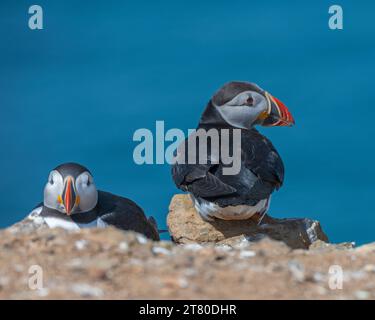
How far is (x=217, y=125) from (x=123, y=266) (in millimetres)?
4288

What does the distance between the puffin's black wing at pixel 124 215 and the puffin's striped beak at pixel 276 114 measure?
6.12 feet

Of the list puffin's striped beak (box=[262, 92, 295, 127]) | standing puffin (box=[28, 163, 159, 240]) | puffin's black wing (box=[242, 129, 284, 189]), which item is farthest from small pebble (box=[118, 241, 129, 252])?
puffin's striped beak (box=[262, 92, 295, 127])

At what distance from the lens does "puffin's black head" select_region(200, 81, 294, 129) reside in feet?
29.4

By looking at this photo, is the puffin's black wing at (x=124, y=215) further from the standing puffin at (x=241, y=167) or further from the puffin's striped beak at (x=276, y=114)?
the puffin's striped beak at (x=276, y=114)

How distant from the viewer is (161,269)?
470 cm

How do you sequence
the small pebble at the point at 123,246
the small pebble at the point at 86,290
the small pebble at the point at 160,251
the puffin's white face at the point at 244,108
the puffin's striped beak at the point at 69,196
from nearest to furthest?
the small pebble at the point at 86,290 < the small pebble at the point at 123,246 < the small pebble at the point at 160,251 < the puffin's striped beak at the point at 69,196 < the puffin's white face at the point at 244,108

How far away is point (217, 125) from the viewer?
29.3ft

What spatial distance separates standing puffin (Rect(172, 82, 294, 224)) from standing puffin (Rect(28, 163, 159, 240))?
840mm

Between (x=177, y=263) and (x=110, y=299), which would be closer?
(x=110, y=299)

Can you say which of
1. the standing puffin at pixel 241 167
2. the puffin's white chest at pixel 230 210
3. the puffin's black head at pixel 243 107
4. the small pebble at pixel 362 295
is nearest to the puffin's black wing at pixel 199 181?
the standing puffin at pixel 241 167

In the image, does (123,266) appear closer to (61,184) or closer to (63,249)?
(63,249)

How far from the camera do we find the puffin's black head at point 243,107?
29.4ft
